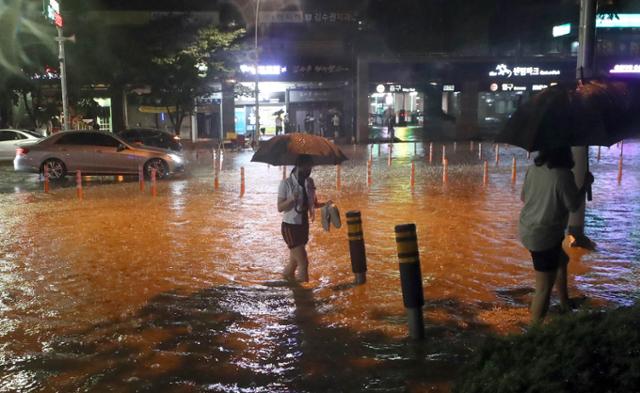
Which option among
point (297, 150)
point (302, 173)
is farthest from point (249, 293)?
point (297, 150)

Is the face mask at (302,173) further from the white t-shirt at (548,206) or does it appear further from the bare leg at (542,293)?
the bare leg at (542,293)

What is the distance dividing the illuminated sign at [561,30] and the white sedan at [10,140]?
119 ft

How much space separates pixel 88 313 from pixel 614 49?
47.3m

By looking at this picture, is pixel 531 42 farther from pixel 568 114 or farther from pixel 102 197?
pixel 568 114

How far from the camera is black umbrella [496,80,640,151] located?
5.30 m

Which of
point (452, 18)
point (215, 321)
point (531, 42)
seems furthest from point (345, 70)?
point (215, 321)

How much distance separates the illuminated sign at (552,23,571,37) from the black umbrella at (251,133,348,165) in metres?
43.0

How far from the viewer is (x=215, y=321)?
243 inches

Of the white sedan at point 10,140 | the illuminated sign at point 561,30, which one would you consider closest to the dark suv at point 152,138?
the white sedan at point 10,140

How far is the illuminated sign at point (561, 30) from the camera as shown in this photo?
44.9 m

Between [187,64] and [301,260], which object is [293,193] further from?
[187,64]

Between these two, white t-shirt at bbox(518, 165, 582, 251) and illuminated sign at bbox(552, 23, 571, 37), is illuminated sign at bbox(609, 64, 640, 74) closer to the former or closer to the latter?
illuminated sign at bbox(552, 23, 571, 37)

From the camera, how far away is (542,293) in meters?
5.48

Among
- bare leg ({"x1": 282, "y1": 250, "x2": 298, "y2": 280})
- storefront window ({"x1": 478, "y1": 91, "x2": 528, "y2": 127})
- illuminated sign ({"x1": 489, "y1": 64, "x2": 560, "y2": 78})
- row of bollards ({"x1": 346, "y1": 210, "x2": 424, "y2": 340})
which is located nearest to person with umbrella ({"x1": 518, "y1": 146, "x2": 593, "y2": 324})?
row of bollards ({"x1": 346, "y1": 210, "x2": 424, "y2": 340})
